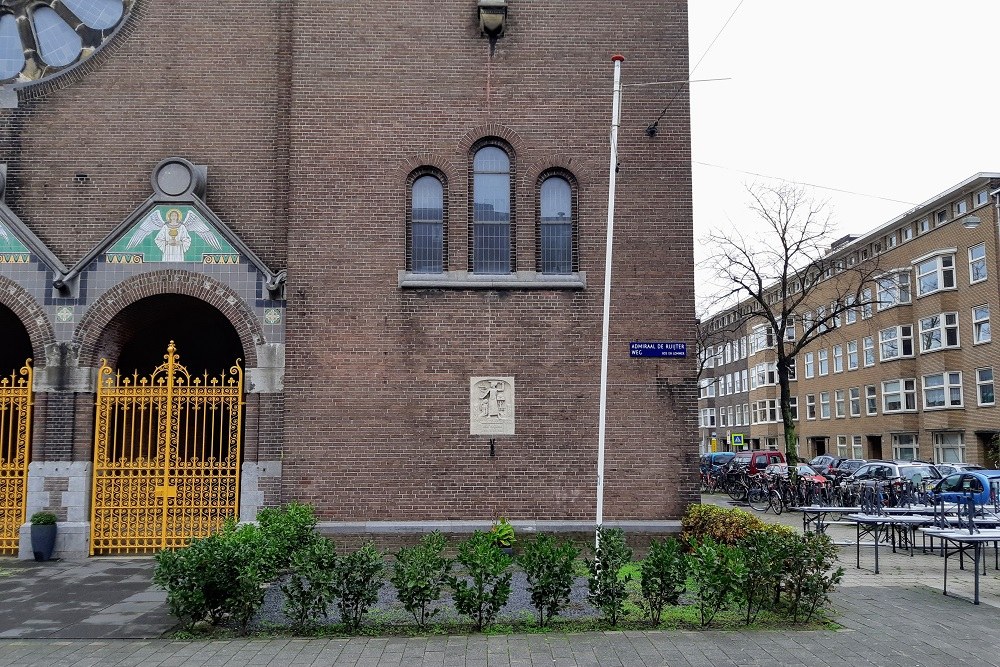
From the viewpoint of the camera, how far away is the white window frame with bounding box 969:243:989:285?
3738cm

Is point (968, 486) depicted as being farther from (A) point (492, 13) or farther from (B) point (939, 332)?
(B) point (939, 332)

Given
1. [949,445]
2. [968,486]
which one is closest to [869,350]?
[949,445]

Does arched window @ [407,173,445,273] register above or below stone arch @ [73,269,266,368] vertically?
above

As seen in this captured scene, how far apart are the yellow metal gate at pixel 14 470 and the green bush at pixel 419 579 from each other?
8.37 metres

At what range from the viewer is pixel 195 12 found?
48.2 ft

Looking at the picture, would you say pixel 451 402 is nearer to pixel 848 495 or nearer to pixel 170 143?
pixel 170 143

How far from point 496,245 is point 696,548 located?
6744mm

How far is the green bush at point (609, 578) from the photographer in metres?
8.35

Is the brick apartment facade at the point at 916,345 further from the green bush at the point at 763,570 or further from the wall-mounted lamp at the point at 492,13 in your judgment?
the green bush at the point at 763,570

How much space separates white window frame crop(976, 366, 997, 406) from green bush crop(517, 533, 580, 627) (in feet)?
117

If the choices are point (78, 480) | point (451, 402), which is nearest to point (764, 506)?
point (451, 402)

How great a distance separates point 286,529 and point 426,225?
5764mm

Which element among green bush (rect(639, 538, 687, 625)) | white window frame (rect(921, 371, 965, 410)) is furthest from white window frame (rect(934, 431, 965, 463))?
green bush (rect(639, 538, 687, 625))

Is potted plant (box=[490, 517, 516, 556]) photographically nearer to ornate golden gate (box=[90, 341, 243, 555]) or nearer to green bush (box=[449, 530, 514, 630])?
green bush (box=[449, 530, 514, 630])
